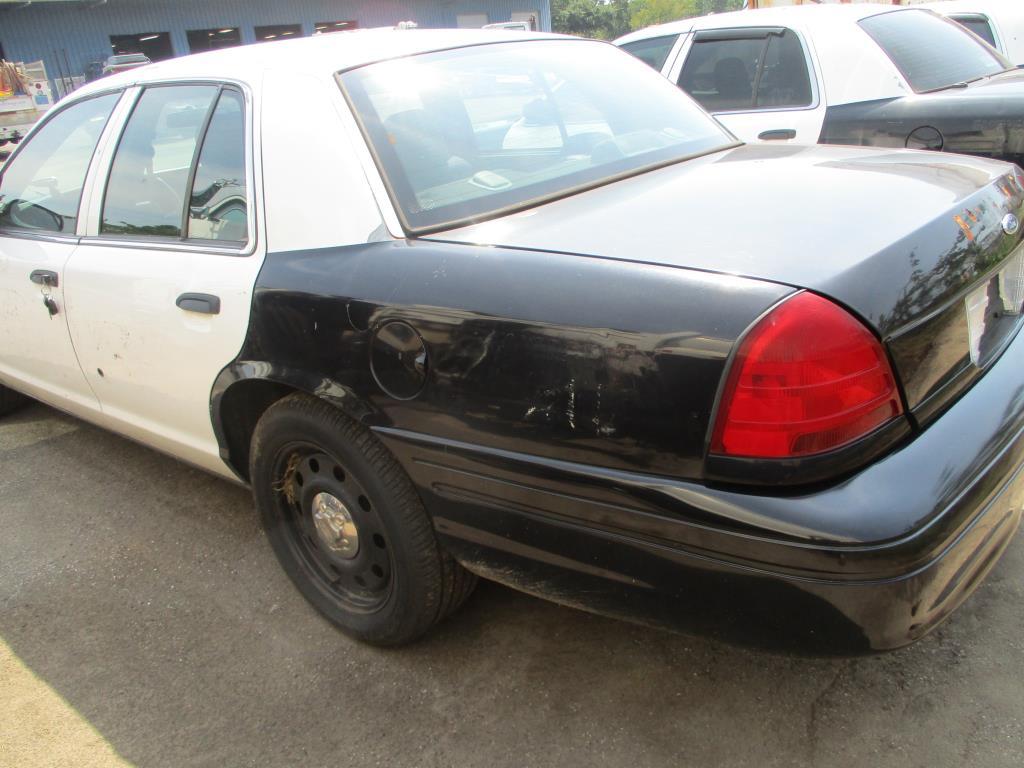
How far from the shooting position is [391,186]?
2.20 metres

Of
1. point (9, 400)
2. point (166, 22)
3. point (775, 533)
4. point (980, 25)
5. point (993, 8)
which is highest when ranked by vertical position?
point (166, 22)

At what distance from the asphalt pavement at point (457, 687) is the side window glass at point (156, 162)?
1227mm

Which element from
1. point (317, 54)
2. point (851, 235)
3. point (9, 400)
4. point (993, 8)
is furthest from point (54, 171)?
point (993, 8)

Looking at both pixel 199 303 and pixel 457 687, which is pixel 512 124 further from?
pixel 457 687

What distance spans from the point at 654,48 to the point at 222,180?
3944mm

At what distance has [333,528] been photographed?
253 cm

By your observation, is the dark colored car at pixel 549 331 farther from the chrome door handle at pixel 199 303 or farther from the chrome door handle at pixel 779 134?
the chrome door handle at pixel 779 134

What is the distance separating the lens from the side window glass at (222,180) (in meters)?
2.53

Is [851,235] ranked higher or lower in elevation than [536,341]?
higher

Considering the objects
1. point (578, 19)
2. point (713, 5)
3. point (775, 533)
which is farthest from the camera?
point (713, 5)

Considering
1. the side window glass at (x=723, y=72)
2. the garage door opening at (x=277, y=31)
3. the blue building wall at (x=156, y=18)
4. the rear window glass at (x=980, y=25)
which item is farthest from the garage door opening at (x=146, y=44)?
the side window glass at (x=723, y=72)

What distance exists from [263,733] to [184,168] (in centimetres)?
175

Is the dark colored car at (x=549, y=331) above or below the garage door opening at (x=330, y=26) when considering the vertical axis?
below

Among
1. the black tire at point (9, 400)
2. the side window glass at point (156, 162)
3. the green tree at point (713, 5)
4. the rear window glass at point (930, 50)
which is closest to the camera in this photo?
the side window glass at point (156, 162)
